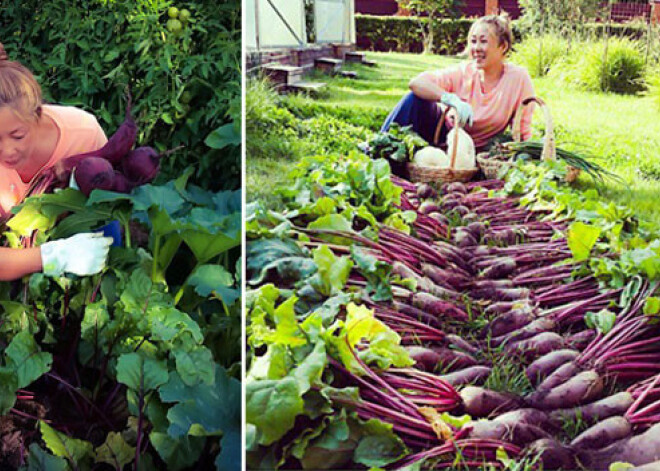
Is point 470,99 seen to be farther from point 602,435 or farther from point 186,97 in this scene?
point 186,97

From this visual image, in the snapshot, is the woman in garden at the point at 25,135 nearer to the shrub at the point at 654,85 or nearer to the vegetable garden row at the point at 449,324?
the vegetable garden row at the point at 449,324

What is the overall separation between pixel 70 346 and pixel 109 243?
367 mm

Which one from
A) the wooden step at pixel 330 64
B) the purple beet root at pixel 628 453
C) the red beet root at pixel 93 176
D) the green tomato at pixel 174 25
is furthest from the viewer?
the green tomato at pixel 174 25

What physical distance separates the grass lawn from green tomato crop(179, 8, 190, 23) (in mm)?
1193

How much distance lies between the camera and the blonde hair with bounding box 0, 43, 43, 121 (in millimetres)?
3033

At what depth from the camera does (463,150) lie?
2496mm

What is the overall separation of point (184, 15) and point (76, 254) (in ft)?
3.90

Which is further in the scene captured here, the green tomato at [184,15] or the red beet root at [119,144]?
the green tomato at [184,15]

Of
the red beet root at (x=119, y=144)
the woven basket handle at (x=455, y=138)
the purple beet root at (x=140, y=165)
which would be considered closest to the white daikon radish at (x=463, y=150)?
the woven basket handle at (x=455, y=138)

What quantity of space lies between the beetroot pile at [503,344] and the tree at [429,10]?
1.34 ft

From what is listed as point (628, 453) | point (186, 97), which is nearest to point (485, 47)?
point (628, 453)

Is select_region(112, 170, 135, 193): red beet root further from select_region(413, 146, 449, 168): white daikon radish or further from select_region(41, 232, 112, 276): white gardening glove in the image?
select_region(413, 146, 449, 168): white daikon radish

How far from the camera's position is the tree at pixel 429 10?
2.51 metres

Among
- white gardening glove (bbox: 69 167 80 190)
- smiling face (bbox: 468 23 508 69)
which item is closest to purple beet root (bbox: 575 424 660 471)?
smiling face (bbox: 468 23 508 69)
